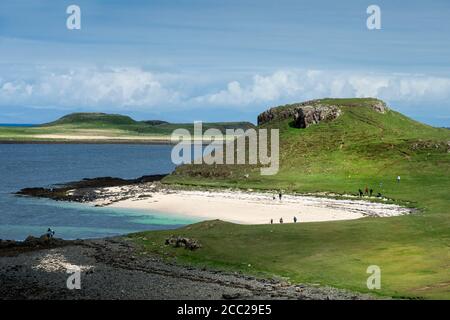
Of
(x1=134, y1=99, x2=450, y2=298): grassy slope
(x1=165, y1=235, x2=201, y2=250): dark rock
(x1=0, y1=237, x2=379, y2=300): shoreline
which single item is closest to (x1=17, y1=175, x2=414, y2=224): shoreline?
(x1=134, y1=99, x2=450, y2=298): grassy slope

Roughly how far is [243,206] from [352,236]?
39.8 m

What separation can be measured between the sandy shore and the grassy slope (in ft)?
27.9

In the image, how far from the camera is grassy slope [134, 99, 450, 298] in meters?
48.6

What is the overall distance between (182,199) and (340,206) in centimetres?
2668

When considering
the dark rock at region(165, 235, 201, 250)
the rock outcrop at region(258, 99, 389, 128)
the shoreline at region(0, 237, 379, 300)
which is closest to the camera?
the shoreline at region(0, 237, 379, 300)

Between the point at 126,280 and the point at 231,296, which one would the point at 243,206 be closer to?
the point at 126,280

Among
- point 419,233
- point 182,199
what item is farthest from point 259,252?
point 182,199

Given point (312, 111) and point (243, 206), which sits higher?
point (312, 111)

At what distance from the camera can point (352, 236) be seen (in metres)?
60.9

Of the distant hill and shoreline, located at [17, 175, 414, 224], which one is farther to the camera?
the distant hill

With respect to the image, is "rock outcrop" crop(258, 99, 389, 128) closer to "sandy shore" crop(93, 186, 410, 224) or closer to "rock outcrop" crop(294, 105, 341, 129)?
"rock outcrop" crop(294, 105, 341, 129)

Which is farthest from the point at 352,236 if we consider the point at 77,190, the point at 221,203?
the point at 77,190

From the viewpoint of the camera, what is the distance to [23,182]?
147125 millimetres

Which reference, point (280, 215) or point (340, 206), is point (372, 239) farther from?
point (340, 206)
